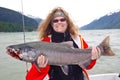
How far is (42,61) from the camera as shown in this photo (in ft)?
11.6

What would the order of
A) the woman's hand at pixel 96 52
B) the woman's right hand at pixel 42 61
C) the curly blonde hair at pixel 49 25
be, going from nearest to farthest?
the woman's right hand at pixel 42 61 → the woman's hand at pixel 96 52 → the curly blonde hair at pixel 49 25

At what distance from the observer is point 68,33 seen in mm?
4070

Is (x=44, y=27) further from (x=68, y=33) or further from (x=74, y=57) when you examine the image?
(x=74, y=57)

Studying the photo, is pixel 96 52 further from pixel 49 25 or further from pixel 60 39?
pixel 49 25

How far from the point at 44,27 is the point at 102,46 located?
0.93 meters

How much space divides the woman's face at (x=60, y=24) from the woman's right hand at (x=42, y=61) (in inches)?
22.7

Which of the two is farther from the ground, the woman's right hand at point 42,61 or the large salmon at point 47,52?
the large salmon at point 47,52

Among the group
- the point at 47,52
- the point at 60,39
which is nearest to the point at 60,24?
the point at 60,39

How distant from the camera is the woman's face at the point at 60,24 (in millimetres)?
3924

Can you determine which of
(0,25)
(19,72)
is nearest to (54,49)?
(19,72)

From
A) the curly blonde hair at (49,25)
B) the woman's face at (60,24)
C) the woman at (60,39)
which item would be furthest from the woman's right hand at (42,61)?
the curly blonde hair at (49,25)

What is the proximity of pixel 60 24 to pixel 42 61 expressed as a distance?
676mm

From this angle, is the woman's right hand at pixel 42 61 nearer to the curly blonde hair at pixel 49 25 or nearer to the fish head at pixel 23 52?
the fish head at pixel 23 52

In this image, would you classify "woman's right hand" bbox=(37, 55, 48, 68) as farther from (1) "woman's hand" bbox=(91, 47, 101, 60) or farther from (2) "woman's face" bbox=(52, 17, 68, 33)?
(1) "woman's hand" bbox=(91, 47, 101, 60)
